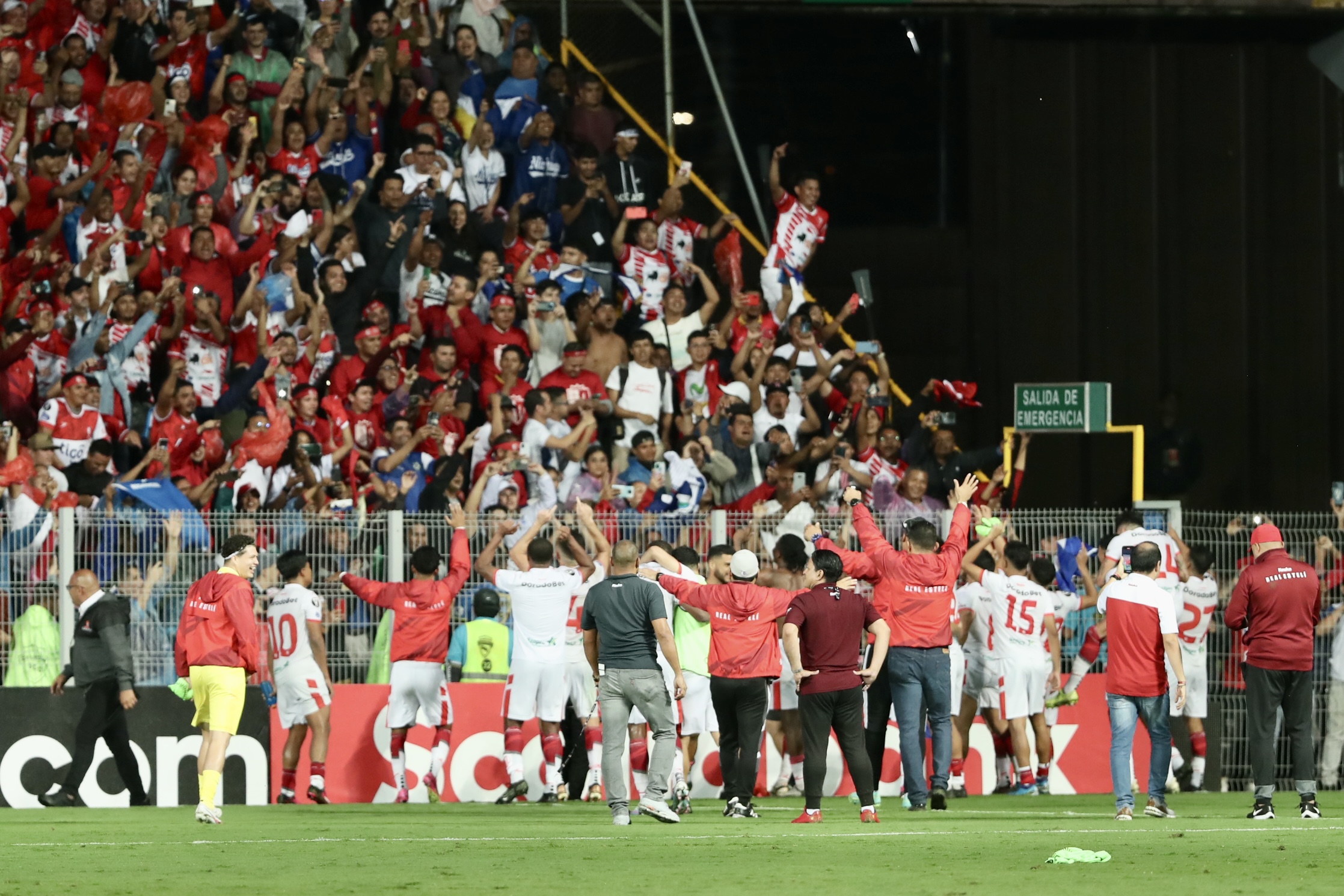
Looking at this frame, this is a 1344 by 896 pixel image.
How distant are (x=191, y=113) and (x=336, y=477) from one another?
212 inches

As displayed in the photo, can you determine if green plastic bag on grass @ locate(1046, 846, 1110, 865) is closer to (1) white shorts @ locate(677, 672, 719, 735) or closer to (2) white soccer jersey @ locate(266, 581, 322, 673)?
(1) white shorts @ locate(677, 672, 719, 735)

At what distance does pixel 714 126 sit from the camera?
2748 cm

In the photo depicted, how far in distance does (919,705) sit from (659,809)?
2.44m

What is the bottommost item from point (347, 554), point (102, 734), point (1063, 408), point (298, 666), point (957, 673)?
point (102, 734)

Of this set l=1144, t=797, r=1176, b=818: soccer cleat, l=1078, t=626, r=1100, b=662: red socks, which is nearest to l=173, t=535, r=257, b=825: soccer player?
l=1144, t=797, r=1176, b=818: soccer cleat

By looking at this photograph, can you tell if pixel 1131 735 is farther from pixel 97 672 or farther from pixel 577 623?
pixel 97 672

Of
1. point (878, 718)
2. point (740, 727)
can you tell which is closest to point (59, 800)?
point (740, 727)

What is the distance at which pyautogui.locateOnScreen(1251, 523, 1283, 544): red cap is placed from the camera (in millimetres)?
15367

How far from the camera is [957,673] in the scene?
18859 millimetres

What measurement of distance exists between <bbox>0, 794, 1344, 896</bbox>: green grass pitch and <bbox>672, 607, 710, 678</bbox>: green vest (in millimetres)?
1598

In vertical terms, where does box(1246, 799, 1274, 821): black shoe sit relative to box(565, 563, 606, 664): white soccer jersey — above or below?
below

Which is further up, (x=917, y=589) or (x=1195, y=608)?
(x=917, y=589)

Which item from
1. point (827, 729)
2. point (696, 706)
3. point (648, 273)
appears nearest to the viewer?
point (827, 729)

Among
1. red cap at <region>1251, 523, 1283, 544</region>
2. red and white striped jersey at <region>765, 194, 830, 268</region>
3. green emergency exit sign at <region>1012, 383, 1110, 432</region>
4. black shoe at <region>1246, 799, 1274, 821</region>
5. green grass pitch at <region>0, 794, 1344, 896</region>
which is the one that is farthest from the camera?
red and white striped jersey at <region>765, 194, 830, 268</region>
